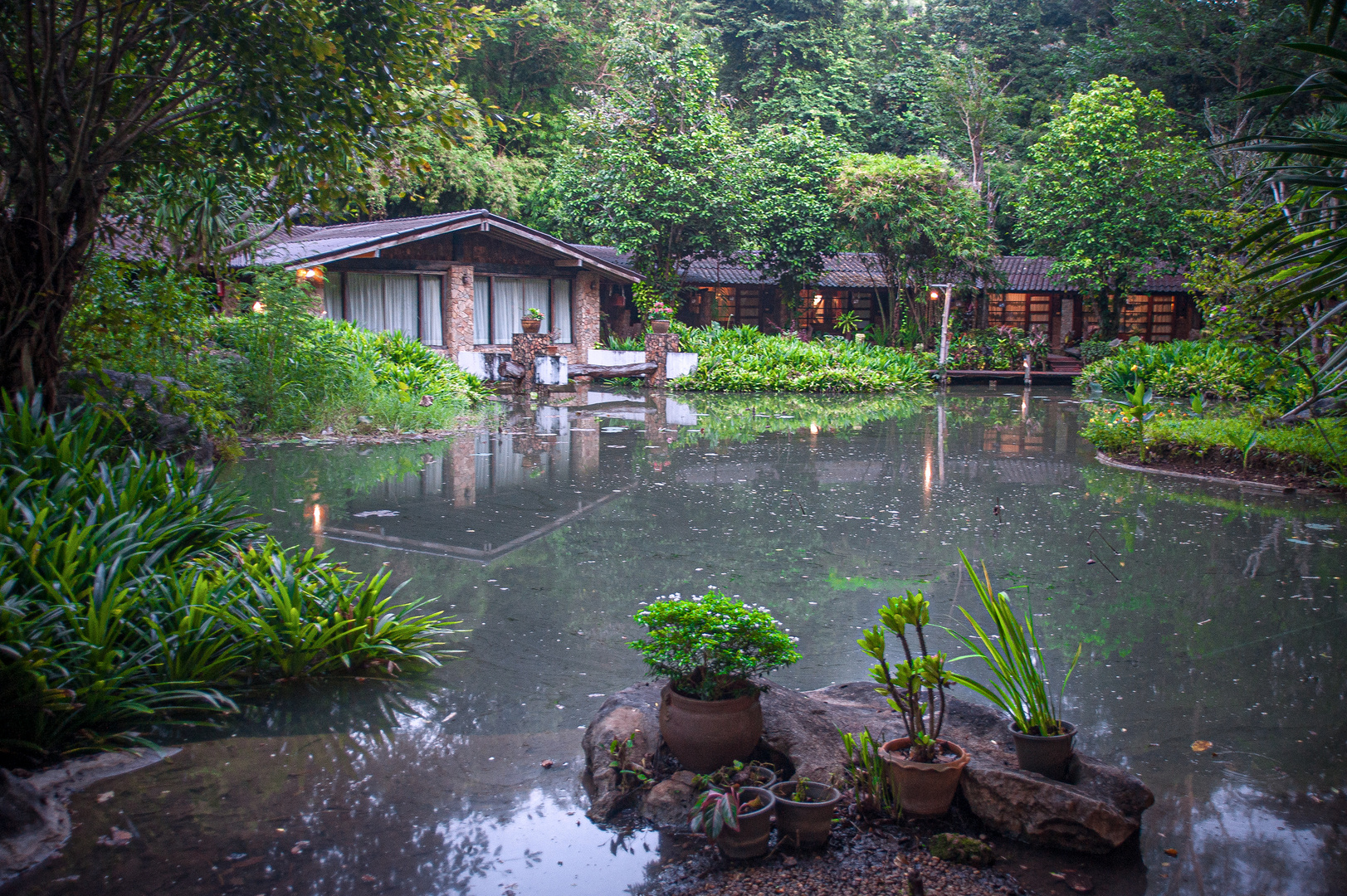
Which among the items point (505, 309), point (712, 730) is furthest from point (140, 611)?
point (505, 309)

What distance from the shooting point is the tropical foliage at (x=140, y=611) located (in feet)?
11.8

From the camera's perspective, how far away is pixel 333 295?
21.0 m

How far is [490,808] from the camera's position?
3.31 metres

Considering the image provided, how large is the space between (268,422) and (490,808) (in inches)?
398

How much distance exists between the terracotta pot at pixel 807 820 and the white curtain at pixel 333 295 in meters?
20.1

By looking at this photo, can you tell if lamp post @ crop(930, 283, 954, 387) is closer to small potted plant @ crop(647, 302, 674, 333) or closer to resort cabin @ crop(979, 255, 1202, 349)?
resort cabin @ crop(979, 255, 1202, 349)

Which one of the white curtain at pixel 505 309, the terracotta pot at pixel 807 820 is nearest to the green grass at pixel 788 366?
the white curtain at pixel 505 309

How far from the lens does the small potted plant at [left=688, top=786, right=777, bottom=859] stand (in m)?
2.82

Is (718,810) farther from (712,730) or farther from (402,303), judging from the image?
(402,303)

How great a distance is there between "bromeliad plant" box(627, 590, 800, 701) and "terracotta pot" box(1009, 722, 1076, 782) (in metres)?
0.85

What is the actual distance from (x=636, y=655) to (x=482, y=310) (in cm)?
2001

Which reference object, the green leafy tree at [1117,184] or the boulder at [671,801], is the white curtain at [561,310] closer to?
the green leafy tree at [1117,184]

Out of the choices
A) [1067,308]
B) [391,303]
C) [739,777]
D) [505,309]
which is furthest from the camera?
[1067,308]

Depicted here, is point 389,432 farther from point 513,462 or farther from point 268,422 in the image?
point 513,462
